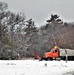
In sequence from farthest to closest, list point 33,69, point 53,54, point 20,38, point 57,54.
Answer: point 20,38, point 57,54, point 53,54, point 33,69

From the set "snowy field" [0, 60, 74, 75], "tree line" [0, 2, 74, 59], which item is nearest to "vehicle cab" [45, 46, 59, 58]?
"tree line" [0, 2, 74, 59]

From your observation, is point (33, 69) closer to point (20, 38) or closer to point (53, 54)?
point (53, 54)

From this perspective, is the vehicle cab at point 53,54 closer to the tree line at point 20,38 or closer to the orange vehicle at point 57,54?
the orange vehicle at point 57,54

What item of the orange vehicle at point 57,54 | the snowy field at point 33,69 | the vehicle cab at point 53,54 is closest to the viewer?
the snowy field at point 33,69

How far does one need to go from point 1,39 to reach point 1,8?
37.1 feet

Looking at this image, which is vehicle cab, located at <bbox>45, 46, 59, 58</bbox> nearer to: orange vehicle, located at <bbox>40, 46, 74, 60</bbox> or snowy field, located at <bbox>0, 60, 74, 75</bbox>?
orange vehicle, located at <bbox>40, 46, 74, 60</bbox>

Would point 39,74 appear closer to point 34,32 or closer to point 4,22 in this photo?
point 4,22

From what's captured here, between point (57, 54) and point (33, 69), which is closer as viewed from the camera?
point (33, 69)

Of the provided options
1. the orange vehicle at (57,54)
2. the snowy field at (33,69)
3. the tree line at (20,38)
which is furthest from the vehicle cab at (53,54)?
the snowy field at (33,69)

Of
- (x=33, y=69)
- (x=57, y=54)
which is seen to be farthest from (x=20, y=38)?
(x=33, y=69)

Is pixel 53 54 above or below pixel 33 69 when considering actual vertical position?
above

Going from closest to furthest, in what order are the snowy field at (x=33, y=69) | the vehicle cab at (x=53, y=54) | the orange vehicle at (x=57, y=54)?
the snowy field at (x=33, y=69) → the vehicle cab at (x=53, y=54) → the orange vehicle at (x=57, y=54)

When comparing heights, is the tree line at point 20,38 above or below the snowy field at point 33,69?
above

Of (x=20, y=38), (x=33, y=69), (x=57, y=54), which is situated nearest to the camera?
(x=33, y=69)
